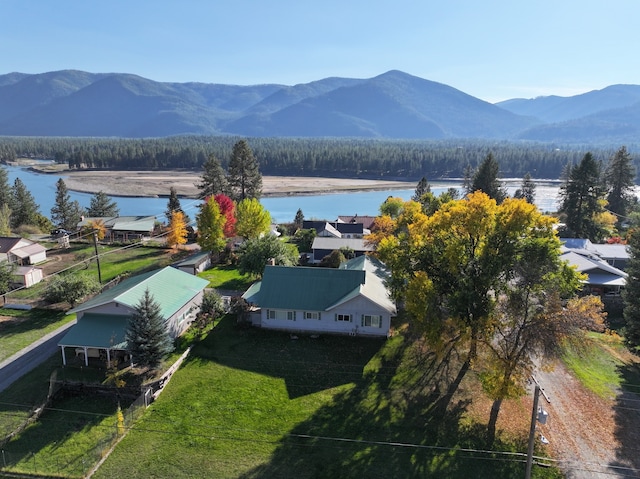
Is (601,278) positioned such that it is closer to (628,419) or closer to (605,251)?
(605,251)

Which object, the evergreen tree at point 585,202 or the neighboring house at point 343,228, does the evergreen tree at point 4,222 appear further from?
the evergreen tree at point 585,202

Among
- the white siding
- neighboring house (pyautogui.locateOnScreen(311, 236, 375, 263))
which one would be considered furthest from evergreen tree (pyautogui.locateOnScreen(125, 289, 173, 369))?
neighboring house (pyautogui.locateOnScreen(311, 236, 375, 263))

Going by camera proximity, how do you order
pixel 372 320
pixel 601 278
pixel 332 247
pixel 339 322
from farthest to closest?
pixel 332 247, pixel 601 278, pixel 339 322, pixel 372 320

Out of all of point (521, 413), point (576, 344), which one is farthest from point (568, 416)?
point (576, 344)

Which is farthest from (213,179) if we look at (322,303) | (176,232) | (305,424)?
(305,424)

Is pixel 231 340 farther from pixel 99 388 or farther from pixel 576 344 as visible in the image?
pixel 576 344

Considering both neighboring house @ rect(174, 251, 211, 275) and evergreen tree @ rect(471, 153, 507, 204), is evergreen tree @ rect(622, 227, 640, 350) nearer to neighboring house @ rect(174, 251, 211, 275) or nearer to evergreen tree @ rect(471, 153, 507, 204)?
neighboring house @ rect(174, 251, 211, 275)
